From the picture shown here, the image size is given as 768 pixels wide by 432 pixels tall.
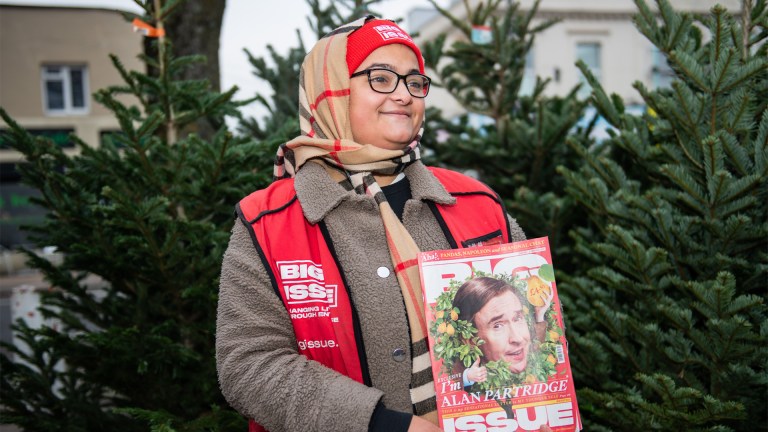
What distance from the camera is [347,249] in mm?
1887

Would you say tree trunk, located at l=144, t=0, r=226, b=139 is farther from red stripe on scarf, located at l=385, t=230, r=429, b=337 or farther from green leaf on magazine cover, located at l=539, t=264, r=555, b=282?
green leaf on magazine cover, located at l=539, t=264, r=555, b=282

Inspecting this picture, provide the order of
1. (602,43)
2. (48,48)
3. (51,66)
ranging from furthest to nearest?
(602,43) → (51,66) → (48,48)

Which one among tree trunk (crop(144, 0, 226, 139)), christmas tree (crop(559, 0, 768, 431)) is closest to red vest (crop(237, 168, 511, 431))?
christmas tree (crop(559, 0, 768, 431))

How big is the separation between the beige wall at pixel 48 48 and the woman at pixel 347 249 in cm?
2416

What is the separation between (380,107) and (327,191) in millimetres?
319

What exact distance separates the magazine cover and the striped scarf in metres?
0.11

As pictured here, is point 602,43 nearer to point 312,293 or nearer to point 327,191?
point 327,191

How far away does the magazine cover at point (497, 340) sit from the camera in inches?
67.8

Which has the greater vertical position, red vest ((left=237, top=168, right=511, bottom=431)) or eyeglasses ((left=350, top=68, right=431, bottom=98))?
eyeglasses ((left=350, top=68, right=431, bottom=98))

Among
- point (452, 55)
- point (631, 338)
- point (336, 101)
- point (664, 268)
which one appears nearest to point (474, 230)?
point (336, 101)

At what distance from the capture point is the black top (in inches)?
80.8

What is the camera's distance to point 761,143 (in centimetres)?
249

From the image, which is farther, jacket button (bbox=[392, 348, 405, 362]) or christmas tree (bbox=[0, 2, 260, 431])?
christmas tree (bbox=[0, 2, 260, 431])

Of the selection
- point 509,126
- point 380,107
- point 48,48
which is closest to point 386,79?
point 380,107
